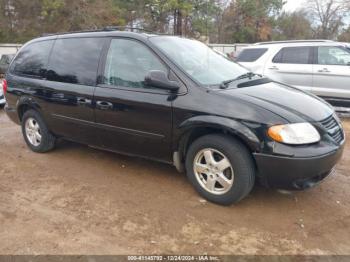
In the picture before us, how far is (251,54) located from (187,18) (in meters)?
27.9

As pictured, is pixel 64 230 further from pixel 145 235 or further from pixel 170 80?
pixel 170 80

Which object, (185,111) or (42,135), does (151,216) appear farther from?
(42,135)

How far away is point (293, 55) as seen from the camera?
8.58 meters

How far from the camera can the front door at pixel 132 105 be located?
12.9ft

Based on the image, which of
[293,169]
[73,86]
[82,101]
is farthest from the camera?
[73,86]

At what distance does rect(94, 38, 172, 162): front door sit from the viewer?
12.9 ft

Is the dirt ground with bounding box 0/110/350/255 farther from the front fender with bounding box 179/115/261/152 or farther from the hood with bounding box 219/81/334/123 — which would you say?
the hood with bounding box 219/81/334/123

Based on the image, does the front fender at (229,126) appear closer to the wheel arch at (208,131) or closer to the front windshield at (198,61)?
the wheel arch at (208,131)

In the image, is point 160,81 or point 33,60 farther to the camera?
point 33,60

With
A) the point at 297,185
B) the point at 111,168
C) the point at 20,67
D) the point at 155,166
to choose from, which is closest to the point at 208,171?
the point at 297,185

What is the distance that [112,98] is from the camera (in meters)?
4.22

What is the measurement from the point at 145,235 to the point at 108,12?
92.5ft

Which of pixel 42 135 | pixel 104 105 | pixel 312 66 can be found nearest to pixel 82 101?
pixel 104 105

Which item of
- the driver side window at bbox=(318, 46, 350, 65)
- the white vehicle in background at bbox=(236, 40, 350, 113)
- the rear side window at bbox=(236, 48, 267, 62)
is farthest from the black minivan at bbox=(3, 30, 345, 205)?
the rear side window at bbox=(236, 48, 267, 62)
